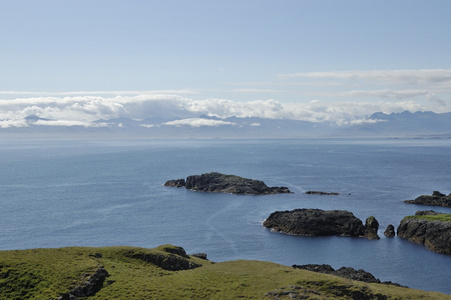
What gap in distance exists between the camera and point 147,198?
17738 centimetres

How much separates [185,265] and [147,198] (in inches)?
4519

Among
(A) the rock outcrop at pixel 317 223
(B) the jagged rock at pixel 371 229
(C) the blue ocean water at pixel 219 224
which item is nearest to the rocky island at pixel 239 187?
(C) the blue ocean water at pixel 219 224

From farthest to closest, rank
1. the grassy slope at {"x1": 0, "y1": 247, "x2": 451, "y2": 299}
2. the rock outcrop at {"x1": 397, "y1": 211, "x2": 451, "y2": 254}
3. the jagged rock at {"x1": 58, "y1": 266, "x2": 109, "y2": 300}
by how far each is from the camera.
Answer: the rock outcrop at {"x1": 397, "y1": 211, "x2": 451, "y2": 254} < the grassy slope at {"x1": 0, "y1": 247, "x2": 451, "y2": 299} < the jagged rock at {"x1": 58, "y1": 266, "x2": 109, "y2": 300}

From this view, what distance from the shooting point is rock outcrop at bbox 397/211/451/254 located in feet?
334

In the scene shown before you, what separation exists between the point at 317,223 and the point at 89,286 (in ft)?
282

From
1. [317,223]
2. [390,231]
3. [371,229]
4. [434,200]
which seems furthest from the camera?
[434,200]

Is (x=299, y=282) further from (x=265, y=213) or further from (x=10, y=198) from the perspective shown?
(x=10, y=198)

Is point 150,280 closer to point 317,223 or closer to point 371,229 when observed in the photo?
point 317,223

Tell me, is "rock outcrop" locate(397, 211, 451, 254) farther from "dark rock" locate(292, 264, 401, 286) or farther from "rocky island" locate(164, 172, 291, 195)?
"rocky island" locate(164, 172, 291, 195)

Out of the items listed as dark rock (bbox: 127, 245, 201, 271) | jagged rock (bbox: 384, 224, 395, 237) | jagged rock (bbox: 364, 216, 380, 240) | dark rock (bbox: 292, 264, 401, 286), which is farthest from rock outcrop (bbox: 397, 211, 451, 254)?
dark rock (bbox: 127, 245, 201, 271)

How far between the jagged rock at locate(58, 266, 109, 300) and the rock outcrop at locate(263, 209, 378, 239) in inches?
3073

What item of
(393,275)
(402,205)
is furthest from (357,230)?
(402,205)

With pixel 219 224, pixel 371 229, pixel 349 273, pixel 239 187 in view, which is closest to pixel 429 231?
pixel 371 229

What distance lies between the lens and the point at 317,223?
124 meters
